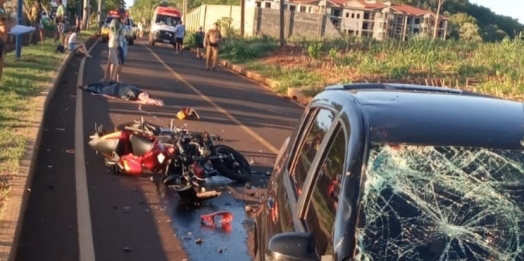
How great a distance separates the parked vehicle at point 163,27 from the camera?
54750 mm

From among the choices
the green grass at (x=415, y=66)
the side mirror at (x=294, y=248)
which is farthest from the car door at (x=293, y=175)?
the green grass at (x=415, y=66)

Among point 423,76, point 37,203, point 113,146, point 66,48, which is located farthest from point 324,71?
point 37,203

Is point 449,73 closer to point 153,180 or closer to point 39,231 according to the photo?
point 153,180

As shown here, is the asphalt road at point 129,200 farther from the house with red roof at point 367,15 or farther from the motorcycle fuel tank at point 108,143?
the house with red roof at point 367,15

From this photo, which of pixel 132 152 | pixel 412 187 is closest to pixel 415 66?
pixel 132 152

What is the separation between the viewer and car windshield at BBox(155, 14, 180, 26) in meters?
56.1

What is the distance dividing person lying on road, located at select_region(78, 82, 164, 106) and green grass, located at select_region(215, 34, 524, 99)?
6663 mm

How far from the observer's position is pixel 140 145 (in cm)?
1020

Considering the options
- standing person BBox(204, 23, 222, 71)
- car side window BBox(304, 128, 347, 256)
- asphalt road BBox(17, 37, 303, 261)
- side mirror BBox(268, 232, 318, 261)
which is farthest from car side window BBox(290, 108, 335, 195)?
standing person BBox(204, 23, 222, 71)

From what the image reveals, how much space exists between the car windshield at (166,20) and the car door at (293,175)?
51.4 metres

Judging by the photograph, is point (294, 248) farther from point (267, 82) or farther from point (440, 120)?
point (267, 82)

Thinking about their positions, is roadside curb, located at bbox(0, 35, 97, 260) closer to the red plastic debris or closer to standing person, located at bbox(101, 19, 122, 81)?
the red plastic debris

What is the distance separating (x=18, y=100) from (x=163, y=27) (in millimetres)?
40279

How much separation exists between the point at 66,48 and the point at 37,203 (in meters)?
23.3
